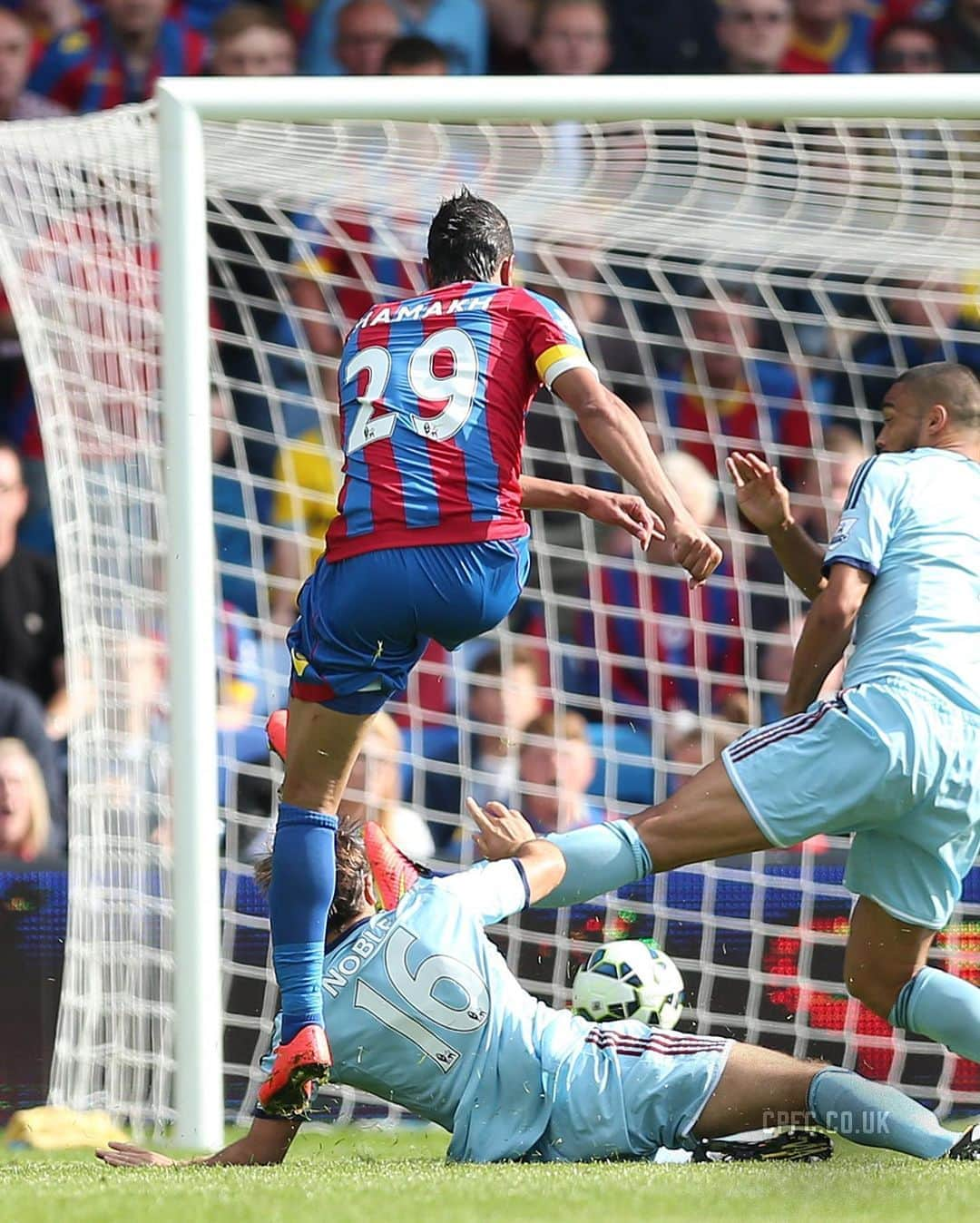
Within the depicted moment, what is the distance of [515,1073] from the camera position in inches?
147

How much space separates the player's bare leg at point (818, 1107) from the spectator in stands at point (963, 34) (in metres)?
6.27

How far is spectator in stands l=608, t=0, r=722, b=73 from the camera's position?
28.0 ft

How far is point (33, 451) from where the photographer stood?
7.72m

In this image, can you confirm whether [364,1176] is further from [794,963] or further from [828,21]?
[828,21]

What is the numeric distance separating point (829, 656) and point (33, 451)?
4.65 metres

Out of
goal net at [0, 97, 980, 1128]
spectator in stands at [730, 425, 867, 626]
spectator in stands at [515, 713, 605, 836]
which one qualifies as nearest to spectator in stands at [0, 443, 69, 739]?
goal net at [0, 97, 980, 1128]

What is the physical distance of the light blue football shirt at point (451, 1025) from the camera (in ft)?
12.1

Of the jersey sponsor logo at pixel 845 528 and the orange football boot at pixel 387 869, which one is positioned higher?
the jersey sponsor logo at pixel 845 528

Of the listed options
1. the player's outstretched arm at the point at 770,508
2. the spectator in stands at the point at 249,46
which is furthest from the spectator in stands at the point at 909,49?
the player's outstretched arm at the point at 770,508

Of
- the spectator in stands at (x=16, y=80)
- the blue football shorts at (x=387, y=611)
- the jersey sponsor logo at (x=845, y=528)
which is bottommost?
the blue football shorts at (x=387, y=611)

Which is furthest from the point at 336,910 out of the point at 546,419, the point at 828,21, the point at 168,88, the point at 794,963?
the point at 828,21

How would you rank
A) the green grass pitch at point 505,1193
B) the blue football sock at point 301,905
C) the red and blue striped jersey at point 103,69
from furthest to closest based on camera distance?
the red and blue striped jersey at point 103,69 → the blue football sock at point 301,905 → the green grass pitch at point 505,1193

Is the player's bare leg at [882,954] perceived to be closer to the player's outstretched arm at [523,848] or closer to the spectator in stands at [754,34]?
the player's outstretched arm at [523,848]

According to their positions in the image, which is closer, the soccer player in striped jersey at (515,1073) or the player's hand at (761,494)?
the soccer player in striped jersey at (515,1073)
